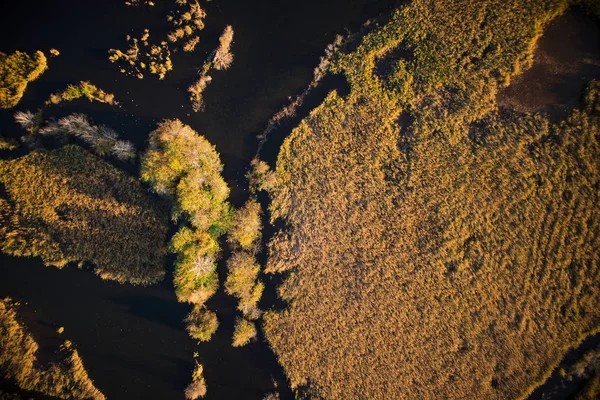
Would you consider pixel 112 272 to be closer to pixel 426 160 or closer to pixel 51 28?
pixel 51 28

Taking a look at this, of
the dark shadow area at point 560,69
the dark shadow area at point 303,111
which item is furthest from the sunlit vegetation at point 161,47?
the dark shadow area at point 560,69

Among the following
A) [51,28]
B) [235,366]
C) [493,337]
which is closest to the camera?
[493,337]

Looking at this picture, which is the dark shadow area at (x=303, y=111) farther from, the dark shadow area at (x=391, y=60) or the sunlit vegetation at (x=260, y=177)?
the dark shadow area at (x=391, y=60)

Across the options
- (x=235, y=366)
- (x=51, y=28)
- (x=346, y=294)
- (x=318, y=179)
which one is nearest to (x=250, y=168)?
(x=318, y=179)

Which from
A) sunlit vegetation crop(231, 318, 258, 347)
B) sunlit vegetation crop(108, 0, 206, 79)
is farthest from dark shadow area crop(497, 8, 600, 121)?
sunlit vegetation crop(231, 318, 258, 347)

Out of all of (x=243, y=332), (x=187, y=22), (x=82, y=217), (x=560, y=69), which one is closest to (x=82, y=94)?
(x=82, y=217)
